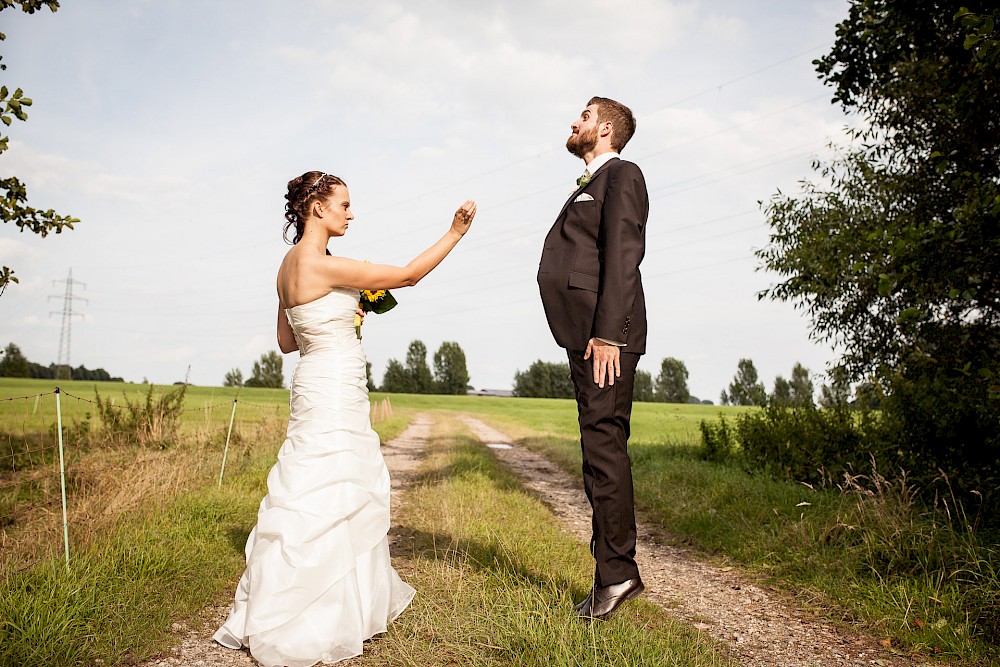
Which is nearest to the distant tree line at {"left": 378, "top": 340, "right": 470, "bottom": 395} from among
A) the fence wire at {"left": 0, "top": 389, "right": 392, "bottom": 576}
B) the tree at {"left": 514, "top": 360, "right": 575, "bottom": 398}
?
the tree at {"left": 514, "top": 360, "right": 575, "bottom": 398}

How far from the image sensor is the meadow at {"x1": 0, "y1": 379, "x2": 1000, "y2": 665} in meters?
3.75

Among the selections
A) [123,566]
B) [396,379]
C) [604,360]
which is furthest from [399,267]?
[396,379]

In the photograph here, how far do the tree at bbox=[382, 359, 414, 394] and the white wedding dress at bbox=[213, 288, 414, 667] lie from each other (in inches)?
3960

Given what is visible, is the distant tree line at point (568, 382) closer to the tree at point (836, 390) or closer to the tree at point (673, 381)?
the tree at point (673, 381)

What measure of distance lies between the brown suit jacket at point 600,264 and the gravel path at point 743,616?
6.16 ft

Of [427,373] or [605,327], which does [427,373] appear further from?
[605,327]

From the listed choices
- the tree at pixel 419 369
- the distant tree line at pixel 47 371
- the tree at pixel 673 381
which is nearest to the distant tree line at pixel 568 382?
the tree at pixel 673 381

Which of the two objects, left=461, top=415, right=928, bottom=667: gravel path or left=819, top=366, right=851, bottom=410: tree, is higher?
left=819, top=366, right=851, bottom=410: tree

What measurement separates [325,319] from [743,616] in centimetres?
332

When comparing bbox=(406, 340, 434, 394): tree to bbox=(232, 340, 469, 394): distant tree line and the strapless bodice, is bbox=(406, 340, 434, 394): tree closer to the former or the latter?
bbox=(232, 340, 469, 394): distant tree line

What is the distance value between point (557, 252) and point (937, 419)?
17.4ft

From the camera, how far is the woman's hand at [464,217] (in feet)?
13.8

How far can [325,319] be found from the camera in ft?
14.1

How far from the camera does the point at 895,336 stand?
33.9ft
